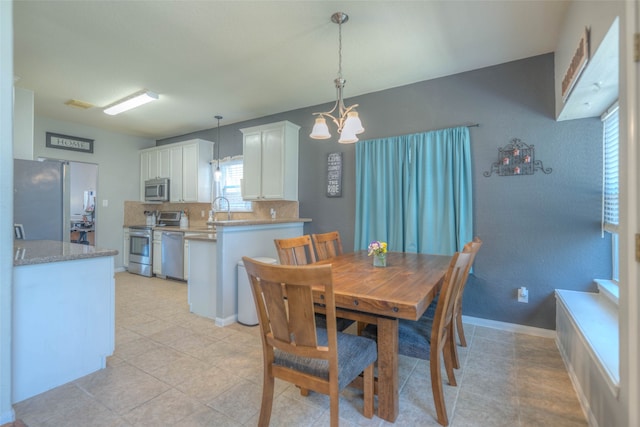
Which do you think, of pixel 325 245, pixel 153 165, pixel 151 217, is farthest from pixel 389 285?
pixel 153 165

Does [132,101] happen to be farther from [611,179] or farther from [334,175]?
[611,179]

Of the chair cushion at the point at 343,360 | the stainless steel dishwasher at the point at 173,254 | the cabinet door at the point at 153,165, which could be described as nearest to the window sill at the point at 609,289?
the chair cushion at the point at 343,360

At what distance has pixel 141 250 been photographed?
17.5ft

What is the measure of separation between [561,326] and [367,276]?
75.8 inches

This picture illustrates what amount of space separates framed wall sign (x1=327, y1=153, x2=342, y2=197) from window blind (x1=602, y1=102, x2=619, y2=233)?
8.61ft

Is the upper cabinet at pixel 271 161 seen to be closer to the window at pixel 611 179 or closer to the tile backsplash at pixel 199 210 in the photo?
the tile backsplash at pixel 199 210

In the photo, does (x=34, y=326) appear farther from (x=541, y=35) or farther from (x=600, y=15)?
(x=541, y=35)

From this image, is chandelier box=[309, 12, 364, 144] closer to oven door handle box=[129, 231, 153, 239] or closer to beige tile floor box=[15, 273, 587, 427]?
beige tile floor box=[15, 273, 587, 427]

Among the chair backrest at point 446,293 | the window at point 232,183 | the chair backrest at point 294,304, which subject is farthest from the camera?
the window at point 232,183

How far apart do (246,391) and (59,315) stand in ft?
4.40

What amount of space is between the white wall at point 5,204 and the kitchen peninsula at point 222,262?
1576mm

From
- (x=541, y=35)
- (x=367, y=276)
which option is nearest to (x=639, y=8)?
(x=367, y=276)

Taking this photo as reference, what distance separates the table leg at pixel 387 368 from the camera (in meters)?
1.59

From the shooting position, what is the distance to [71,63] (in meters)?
3.02
